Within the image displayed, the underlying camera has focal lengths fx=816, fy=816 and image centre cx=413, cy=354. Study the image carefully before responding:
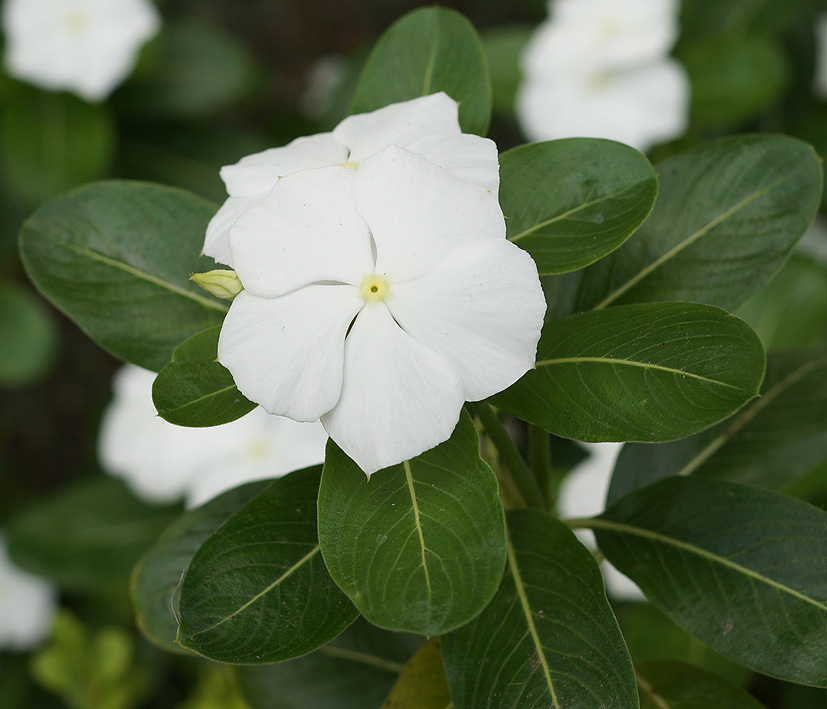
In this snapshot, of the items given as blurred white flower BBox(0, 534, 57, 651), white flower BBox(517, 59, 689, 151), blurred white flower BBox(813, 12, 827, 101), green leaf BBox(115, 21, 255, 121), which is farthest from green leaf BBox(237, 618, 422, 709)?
blurred white flower BBox(813, 12, 827, 101)

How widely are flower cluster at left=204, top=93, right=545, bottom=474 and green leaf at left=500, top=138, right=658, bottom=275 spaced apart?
0.28 ft

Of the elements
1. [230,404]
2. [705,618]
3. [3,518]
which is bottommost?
[3,518]

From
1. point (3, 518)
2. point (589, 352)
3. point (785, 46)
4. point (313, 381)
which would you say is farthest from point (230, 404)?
point (785, 46)

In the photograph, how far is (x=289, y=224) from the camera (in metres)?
0.43

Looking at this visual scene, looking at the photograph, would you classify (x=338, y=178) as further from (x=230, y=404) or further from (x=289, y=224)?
(x=230, y=404)

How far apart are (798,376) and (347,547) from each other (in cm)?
48

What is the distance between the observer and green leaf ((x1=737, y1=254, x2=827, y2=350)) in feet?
3.34

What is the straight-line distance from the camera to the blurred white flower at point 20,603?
1.35m

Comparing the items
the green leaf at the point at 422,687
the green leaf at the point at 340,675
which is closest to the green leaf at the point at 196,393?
the green leaf at the point at 422,687

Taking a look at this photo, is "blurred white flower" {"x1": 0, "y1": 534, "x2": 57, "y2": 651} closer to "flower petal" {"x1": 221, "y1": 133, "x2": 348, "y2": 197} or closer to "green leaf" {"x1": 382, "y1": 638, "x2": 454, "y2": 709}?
"green leaf" {"x1": 382, "y1": 638, "x2": 454, "y2": 709}

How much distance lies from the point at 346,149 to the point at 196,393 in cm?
18

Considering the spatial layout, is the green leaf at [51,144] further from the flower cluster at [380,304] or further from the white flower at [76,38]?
the flower cluster at [380,304]

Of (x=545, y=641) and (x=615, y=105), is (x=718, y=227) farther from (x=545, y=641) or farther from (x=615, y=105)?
(x=615, y=105)

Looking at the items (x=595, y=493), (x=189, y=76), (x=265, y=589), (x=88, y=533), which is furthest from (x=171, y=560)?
(x=189, y=76)
